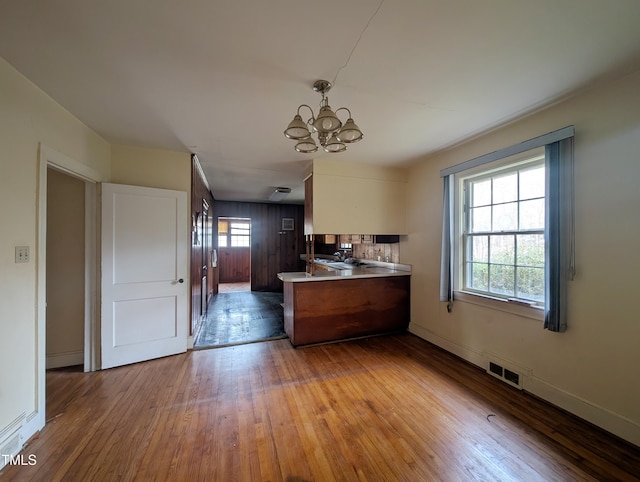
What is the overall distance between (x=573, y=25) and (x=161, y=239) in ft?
12.1

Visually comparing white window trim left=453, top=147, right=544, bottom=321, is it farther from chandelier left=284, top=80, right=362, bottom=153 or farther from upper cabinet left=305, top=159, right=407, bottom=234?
chandelier left=284, top=80, right=362, bottom=153

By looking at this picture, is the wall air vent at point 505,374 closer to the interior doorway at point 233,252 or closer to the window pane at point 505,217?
the window pane at point 505,217

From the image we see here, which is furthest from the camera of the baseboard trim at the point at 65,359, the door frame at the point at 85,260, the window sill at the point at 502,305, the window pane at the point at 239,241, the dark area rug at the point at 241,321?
the window pane at the point at 239,241

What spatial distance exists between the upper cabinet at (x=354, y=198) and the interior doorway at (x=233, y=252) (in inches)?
195

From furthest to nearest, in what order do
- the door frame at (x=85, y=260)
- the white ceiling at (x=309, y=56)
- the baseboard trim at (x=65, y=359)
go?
1. the baseboard trim at (x=65, y=359)
2. the door frame at (x=85, y=260)
3. the white ceiling at (x=309, y=56)

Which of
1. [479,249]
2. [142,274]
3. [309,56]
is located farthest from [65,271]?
[479,249]

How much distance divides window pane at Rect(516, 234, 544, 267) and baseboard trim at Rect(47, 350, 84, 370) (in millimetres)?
4659

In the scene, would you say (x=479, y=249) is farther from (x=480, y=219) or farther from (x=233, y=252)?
(x=233, y=252)

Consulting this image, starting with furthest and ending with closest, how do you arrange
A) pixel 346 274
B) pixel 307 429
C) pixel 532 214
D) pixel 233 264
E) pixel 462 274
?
pixel 233 264 < pixel 346 274 < pixel 462 274 < pixel 532 214 < pixel 307 429

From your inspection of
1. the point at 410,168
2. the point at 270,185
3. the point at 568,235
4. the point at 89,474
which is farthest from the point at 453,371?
the point at 270,185

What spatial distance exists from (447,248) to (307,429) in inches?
92.7

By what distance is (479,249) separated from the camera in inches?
110

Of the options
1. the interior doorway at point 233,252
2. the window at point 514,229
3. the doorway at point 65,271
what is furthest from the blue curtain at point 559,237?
the interior doorway at point 233,252

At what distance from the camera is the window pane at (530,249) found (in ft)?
7.22
